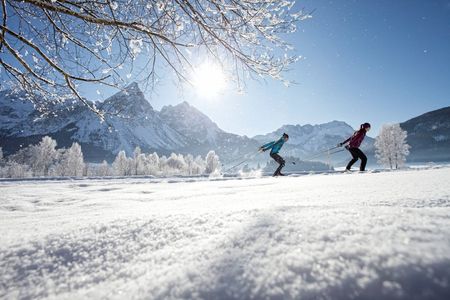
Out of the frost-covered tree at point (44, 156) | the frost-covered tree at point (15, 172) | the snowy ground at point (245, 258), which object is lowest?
the snowy ground at point (245, 258)

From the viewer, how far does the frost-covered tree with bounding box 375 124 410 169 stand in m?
45.5

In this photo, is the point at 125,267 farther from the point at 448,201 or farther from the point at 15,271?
the point at 448,201

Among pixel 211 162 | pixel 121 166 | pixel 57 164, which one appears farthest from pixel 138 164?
pixel 211 162

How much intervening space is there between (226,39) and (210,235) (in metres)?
3.11

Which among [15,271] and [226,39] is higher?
[226,39]

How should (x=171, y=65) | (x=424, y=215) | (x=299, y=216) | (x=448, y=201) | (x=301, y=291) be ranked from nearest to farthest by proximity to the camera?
(x=301, y=291) < (x=424, y=215) < (x=299, y=216) < (x=448, y=201) < (x=171, y=65)

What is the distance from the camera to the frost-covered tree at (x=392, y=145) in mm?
45531

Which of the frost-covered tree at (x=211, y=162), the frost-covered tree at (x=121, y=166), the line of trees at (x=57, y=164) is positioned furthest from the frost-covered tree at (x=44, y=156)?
the frost-covered tree at (x=211, y=162)

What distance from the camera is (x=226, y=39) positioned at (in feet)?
11.9

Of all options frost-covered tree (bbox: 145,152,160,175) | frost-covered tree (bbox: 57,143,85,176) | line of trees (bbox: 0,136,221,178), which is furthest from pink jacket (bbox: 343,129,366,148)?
frost-covered tree (bbox: 145,152,160,175)

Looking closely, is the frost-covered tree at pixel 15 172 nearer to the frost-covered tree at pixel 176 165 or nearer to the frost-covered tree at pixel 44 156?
the frost-covered tree at pixel 44 156

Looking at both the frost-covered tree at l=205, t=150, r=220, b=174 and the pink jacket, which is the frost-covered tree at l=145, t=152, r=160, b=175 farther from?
the pink jacket

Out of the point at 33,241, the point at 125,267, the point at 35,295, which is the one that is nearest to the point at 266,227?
the point at 125,267

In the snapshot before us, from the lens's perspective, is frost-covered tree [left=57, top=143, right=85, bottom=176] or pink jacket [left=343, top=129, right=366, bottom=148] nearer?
pink jacket [left=343, top=129, right=366, bottom=148]
